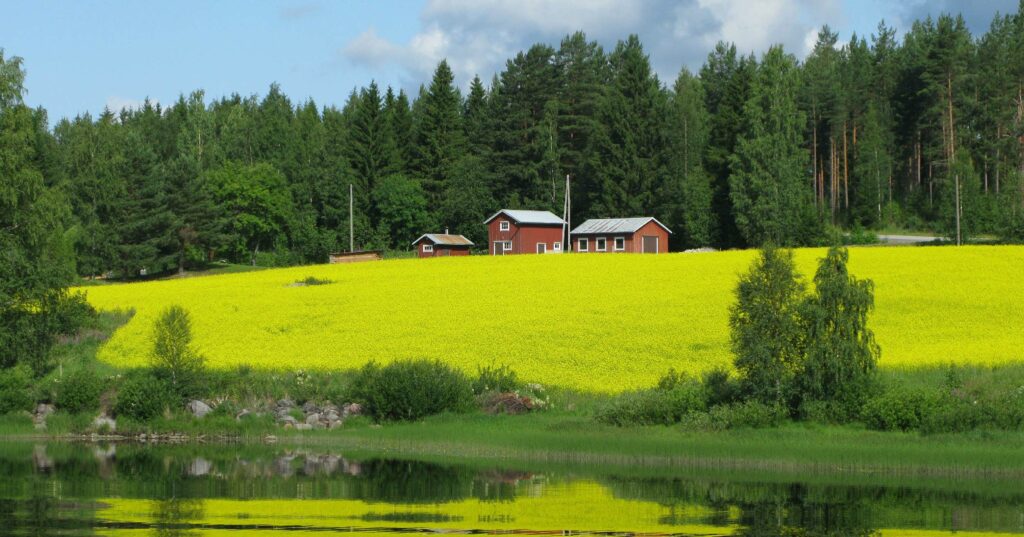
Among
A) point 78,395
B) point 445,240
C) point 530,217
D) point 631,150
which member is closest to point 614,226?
point 530,217

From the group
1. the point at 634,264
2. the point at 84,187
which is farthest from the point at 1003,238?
the point at 84,187

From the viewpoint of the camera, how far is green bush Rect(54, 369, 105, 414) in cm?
4062

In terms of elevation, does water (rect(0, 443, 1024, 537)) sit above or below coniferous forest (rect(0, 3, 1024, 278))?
below

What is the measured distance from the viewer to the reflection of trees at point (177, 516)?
20891 millimetres

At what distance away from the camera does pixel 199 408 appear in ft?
131

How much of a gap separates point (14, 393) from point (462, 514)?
23365mm

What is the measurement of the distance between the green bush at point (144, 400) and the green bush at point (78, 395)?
146 cm

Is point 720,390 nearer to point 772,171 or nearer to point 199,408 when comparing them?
point 199,408

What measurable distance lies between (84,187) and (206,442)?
86.9 meters

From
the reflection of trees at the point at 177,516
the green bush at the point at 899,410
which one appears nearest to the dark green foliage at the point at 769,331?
the green bush at the point at 899,410

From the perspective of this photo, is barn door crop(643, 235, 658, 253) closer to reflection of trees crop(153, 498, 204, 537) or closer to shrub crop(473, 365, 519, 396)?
shrub crop(473, 365, 519, 396)

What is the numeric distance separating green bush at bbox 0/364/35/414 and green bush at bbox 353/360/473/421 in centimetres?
1155

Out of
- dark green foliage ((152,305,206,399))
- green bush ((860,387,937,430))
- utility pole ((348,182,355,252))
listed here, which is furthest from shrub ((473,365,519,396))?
utility pole ((348,182,355,252))

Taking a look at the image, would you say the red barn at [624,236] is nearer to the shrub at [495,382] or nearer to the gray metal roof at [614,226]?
the gray metal roof at [614,226]
